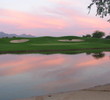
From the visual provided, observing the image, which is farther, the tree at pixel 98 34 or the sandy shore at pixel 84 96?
the tree at pixel 98 34

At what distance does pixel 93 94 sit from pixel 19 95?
131 inches

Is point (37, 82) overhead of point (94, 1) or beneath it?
beneath

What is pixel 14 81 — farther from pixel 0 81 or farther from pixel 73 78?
pixel 73 78

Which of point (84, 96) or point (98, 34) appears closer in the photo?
point (84, 96)

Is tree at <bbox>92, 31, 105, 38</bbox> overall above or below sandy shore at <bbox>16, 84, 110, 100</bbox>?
above

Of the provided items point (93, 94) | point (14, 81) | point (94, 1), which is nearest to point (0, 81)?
point (14, 81)

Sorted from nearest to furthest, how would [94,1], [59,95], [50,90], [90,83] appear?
1. [59,95]
2. [50,90]
3. [90,83]
4. [94,1]

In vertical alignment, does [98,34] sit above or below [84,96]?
above

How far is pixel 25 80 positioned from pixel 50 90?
9.97 feet

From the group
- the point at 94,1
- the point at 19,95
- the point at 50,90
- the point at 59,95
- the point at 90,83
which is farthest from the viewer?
the point at 94,1

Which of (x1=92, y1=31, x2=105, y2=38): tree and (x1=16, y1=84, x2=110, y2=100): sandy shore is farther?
(x1=92, y1=31, x2=105, y2=38): tree

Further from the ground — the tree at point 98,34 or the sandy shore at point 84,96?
the tree at point 98,34

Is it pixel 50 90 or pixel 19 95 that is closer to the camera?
pixel 19 95

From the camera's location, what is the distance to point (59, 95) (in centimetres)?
912
